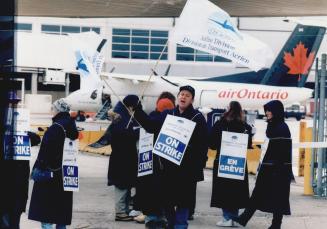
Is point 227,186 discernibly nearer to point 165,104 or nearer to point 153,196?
point 165,104

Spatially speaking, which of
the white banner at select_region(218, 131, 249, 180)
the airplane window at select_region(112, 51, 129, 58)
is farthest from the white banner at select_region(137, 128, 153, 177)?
the airplane window at select_region(112, 51, 129, 58)

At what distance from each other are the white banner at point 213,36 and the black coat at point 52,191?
218 centimetres

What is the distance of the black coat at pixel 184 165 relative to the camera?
7984 mm

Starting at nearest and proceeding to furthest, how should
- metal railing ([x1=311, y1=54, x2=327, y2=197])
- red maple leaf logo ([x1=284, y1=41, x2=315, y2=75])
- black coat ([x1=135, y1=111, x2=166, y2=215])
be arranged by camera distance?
black coat ([x1=135, y1=111, x2=166, y2=215]), metal railing ([x1=311, y1=54, x2=327, y2=197]), red maple leaf logo ([x1=284, y1=41, x2=315, y2=75])

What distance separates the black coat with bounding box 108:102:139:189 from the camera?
33.3 feet

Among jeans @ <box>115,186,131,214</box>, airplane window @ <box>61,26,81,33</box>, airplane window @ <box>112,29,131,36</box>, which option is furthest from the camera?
airplane window @ <box>112,29,131,36</box>

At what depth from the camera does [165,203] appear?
8008mm

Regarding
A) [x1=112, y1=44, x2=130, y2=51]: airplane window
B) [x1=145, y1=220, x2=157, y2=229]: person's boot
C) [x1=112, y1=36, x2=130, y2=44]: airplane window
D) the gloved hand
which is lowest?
[x1=145, y1=220, x2=157, y2=229]: person's boot

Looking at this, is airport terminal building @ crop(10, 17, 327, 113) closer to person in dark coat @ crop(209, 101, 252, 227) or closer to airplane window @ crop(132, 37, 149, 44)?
airplane window @ crop(132, 37, 149, 44)

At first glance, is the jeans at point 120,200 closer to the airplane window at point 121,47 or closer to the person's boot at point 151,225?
the person's boot at point 151,225

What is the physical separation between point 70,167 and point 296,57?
2456 cm

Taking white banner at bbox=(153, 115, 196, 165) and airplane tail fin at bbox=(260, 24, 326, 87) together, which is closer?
white banner at bbox=(153, 115, 196, 165)

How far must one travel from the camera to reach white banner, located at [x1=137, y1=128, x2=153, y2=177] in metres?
8.31

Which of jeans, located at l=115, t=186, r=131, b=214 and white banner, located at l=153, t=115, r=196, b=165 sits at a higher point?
white banner, located at l=153, t=115, r=196, b=165
